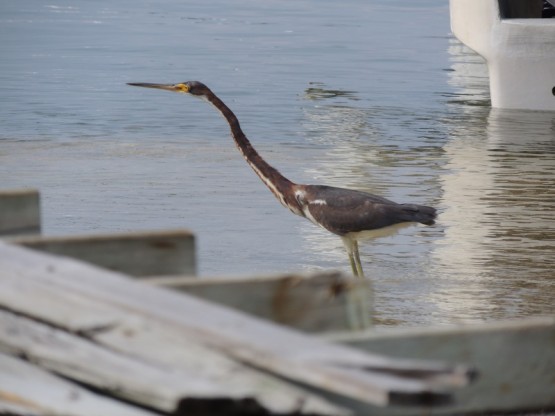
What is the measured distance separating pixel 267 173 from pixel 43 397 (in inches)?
260

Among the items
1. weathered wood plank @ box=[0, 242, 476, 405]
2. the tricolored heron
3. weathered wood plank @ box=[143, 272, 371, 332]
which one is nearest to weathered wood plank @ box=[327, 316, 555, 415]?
weathered wood plank @ box=[143, 272, 371, 332]

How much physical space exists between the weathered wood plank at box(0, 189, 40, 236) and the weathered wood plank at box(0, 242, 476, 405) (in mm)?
907

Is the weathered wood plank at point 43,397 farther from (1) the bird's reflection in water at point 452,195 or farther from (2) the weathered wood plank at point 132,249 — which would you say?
(1) the bird's reflection in water at point 452,195

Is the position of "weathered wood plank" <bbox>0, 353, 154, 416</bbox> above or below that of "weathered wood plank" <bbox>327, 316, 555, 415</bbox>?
above

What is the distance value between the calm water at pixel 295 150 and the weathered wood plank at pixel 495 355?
17.5 ft

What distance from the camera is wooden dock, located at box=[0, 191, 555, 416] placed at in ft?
9.16

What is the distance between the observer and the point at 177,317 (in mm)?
3029

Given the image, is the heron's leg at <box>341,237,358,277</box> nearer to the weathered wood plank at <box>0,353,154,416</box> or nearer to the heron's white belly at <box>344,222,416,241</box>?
the heron's white belly at <box>344,222,416,241</box>

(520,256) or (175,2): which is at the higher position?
(520,256)

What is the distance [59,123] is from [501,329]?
1726cm

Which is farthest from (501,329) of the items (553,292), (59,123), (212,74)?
(212,74)

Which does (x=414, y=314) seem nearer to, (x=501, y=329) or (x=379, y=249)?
(x=379, y=249)

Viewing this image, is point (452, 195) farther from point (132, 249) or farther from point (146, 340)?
point (146, 340)

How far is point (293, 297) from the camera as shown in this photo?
3455mm
